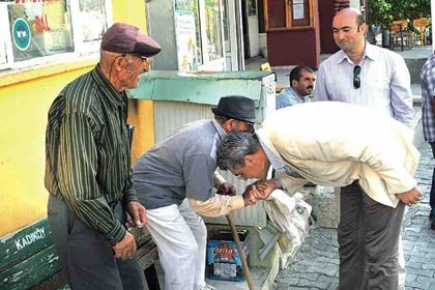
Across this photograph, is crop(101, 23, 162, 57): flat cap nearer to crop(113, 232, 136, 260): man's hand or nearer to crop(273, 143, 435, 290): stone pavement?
crop(113, 232, 136, 260): man's hand

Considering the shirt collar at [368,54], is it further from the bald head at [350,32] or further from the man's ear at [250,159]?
the man's ear at [250,159]

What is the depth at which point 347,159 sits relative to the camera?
339 centimetres

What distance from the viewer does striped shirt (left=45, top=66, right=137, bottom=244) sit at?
2641mm

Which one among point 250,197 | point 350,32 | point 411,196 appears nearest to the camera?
point 411,196

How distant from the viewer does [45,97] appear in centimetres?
396

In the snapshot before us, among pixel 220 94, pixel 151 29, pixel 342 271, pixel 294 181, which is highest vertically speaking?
pixel 151 29

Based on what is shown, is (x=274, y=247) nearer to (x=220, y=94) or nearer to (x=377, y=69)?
(x=220, y=94)

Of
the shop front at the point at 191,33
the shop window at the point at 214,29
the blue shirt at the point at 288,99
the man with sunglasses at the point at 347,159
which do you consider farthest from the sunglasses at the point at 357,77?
the shop window at the point at 214,29

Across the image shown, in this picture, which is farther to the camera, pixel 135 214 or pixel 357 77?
pixel 357 77

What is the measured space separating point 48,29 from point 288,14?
9810 millimetres

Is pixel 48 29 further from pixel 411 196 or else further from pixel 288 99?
pixel 411 196

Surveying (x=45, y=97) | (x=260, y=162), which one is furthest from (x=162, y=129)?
(x=260, y=162)

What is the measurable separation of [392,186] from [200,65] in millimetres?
2999

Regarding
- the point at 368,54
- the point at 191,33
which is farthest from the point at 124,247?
the point at 191,33
